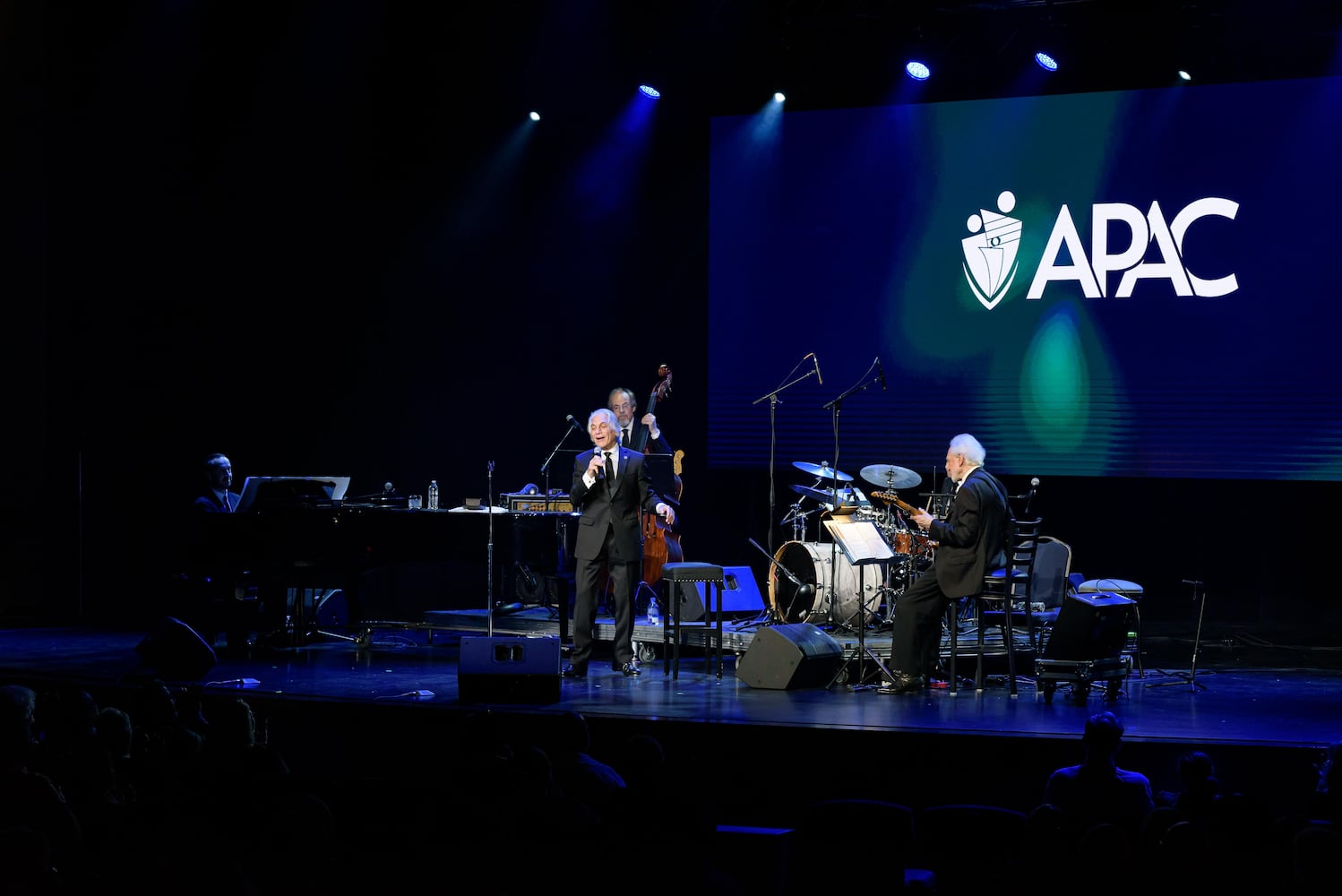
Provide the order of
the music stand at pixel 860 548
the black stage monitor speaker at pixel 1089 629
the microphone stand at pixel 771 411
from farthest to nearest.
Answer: the microphone stand at pixel 771 411 < the music stand at pixel 860 548 < the black stage monitor speaker at pixel 1089 629

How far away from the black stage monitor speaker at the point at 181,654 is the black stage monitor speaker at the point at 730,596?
3133mm

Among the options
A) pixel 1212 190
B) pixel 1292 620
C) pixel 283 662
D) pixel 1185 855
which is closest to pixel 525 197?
pixel 283 662

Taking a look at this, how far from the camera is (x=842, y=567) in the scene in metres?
9.14

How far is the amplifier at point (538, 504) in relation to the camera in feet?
28.9

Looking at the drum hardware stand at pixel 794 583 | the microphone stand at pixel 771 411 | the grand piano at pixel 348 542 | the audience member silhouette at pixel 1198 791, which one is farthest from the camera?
the microphone stand at pixel 771 411

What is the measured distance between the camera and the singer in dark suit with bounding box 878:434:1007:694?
7.66 metres

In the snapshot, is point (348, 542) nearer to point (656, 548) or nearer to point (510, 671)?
point (656, 548)

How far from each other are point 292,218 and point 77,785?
25.5 feet

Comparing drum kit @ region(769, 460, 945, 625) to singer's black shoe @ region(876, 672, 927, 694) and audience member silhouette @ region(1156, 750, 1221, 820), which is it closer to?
singer's black shoe @ region(876, 672, 927, 694)

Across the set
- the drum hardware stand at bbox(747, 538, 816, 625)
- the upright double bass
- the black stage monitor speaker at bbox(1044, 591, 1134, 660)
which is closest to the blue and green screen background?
the drum hardware stand at bbox(747, 538, 816, 625)

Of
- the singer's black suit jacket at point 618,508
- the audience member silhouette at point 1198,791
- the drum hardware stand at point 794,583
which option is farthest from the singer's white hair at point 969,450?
the audience member silhouette at point 1198,791

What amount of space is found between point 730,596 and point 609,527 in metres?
1.38

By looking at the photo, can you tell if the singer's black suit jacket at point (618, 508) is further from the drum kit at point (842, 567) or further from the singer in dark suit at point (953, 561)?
the singer in dark suit at point (953, 561)

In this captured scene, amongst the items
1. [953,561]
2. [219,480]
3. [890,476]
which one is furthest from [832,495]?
[219,480]
